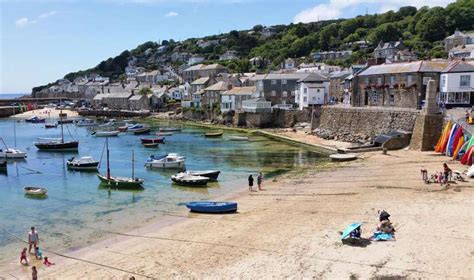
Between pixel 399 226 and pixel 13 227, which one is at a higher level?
pixel 399 226

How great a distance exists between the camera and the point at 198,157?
165 ft

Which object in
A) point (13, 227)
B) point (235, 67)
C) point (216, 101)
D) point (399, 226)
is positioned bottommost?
point (13, 227)

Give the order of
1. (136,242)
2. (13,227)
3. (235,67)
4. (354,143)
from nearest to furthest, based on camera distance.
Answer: (136,242) < (13,227) < (354,143) < (235,67)

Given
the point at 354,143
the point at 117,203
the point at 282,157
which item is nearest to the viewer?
the point at 117,203

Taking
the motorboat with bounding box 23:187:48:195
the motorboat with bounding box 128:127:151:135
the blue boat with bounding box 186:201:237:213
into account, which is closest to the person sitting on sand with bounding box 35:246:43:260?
the blue boat with bounding box 186:201:237:213

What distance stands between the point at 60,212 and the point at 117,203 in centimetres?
372

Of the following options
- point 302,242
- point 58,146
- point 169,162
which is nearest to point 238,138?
point 169,162

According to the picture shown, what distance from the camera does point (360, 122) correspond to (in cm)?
5525

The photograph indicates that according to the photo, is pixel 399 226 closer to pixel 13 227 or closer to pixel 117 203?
pixel 117 203

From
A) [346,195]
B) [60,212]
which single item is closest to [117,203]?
[60,212]

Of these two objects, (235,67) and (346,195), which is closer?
(346,195)

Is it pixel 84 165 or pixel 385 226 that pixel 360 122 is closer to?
pixel 84 165

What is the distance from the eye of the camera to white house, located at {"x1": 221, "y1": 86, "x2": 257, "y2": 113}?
3346 inches

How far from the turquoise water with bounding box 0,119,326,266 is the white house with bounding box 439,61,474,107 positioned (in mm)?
16787
